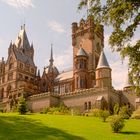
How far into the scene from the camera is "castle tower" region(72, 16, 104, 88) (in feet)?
261

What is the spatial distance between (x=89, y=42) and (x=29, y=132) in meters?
52.7

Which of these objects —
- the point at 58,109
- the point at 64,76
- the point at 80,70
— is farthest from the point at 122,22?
the point at 64,76

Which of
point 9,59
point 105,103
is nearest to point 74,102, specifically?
point 105,103

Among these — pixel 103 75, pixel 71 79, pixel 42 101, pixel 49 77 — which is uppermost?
pixel 49 77

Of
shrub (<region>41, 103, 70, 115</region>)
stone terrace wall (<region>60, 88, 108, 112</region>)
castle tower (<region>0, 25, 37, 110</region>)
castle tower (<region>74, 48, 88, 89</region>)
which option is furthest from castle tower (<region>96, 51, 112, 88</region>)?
castle tower (<region>0, 25, 37, 110</region>)

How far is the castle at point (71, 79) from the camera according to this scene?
Answer: 6375 cm

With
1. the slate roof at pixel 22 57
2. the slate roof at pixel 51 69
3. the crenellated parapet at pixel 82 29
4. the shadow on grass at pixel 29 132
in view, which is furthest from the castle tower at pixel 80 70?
the shadow on grass at pixel 29 132

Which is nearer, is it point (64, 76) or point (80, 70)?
point (80, 70)

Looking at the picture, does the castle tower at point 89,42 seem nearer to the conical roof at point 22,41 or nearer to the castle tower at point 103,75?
the castle tower at point 103,75

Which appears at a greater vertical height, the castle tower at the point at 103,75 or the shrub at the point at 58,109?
the castle tower at the point at 103,75

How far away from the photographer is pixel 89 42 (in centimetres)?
8319

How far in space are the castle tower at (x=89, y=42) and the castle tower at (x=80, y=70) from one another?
117cm

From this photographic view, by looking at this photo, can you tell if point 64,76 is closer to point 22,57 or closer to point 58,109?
point 22,57

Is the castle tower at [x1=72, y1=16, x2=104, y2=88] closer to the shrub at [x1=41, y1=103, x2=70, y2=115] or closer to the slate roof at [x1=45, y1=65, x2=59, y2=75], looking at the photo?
the slate roof at [x1=45, y1=65, x2=59, y2=75]
